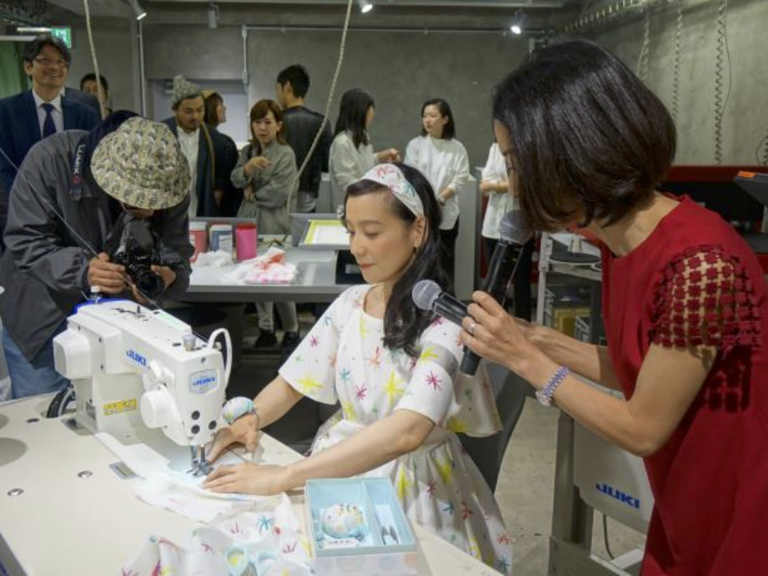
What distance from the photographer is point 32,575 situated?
0.94 m

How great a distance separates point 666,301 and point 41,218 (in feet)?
4.87

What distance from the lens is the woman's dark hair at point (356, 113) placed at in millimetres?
4211

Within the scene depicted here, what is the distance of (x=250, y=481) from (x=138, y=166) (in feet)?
2.56

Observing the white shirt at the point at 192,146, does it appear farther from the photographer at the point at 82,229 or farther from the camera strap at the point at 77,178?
the camera strap at the point at 77,178

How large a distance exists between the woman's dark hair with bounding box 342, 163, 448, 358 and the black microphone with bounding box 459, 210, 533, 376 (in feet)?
0.88

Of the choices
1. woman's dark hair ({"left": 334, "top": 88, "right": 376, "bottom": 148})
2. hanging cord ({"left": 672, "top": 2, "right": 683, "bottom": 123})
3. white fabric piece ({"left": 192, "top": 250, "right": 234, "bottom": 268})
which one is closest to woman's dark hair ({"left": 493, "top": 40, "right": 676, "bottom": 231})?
white fabric piece ({"left": 192, "top": 250, "right": 234, "bottom": 268})

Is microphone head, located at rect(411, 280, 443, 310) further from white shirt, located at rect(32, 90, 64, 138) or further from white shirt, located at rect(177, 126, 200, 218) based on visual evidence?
white shirt, located at rect(177, 126, 200, 218)

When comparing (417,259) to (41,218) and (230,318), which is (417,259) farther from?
(230,318)

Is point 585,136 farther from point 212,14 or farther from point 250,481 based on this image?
point 212,14

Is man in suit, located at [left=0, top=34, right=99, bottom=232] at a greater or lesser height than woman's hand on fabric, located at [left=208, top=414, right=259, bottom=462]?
greater

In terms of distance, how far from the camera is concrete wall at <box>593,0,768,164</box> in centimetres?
408

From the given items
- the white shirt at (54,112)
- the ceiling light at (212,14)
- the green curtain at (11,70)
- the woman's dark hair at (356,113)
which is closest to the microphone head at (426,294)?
the white shirt at (54,112)

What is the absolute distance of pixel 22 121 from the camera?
2.84 meters

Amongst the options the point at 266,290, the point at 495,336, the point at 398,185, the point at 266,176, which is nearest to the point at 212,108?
the point at 266,176
